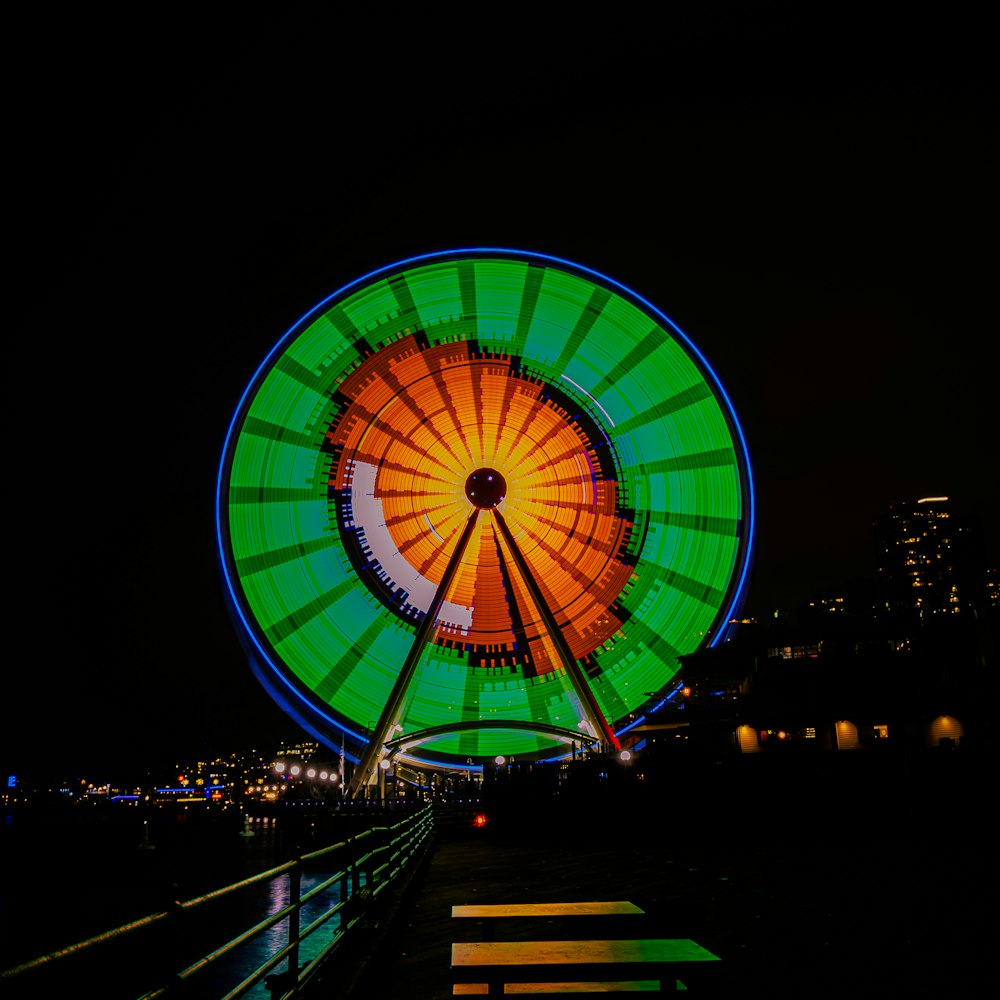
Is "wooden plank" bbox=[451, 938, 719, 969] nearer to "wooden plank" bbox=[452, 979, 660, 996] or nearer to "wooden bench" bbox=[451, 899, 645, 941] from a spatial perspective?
"wooden plank" bbox=[452, 979, 660, 996]

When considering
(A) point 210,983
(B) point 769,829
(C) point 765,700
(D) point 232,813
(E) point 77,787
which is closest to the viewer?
(A) point 210,983

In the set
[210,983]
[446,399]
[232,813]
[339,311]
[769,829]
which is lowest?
[210,983]

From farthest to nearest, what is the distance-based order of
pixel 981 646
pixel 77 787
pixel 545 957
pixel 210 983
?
pixel 77 787 → pixel 981 646 → pixel 210 983 → pixel 545 957

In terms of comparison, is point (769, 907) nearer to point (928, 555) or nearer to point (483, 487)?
point (483, 487)

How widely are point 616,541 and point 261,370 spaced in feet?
27.0

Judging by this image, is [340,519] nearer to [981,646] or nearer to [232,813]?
[981,646]

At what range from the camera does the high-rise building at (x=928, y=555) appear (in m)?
151

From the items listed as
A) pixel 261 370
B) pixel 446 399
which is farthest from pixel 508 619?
pixel 261 370

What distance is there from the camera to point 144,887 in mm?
33750

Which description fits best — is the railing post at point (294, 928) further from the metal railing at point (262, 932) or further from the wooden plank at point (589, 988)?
the wooden plank at point (589, 988)

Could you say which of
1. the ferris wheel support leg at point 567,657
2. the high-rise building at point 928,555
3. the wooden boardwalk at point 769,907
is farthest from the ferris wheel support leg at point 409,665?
the high-rise building at point 928,555

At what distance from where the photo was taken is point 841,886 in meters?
8.59

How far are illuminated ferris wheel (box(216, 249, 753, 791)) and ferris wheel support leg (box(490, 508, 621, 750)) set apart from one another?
2.0 inches

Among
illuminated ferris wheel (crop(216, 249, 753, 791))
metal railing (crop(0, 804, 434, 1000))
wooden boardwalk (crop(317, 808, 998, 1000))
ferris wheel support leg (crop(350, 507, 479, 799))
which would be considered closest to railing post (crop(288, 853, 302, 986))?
metal railing (crop(0, 804, 434, 1000))
